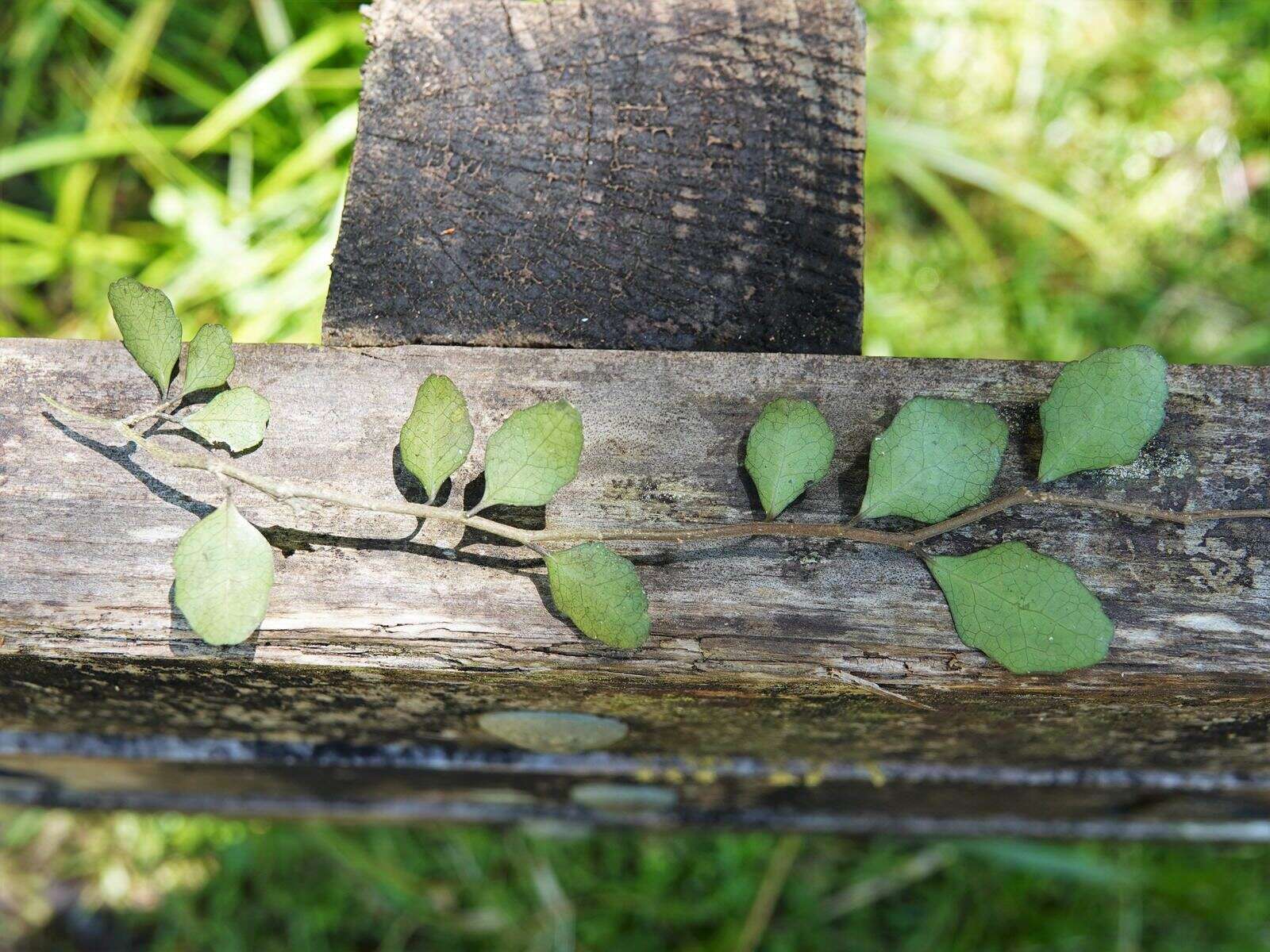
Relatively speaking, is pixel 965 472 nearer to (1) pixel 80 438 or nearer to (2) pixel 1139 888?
(1) pixel 80 438

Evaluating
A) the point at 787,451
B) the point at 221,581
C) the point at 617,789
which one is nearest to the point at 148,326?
the point at 221,581

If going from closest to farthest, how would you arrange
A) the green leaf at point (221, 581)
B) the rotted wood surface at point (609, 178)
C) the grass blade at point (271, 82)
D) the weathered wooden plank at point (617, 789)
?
the green leaf at point (221, 581) < the rotted wood surface at point (609, 178) < the weathered wooden plank at point (617, 789) < the grass blade at point (271, 82)

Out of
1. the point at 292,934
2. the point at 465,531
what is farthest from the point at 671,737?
the point at 292,934

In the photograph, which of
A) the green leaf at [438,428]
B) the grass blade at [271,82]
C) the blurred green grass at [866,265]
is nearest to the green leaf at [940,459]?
the green leaf at [438,428]

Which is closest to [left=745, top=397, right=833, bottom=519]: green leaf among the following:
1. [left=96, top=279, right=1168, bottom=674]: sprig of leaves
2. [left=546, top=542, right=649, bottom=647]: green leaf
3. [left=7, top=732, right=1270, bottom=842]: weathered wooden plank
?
[left=96, top=279, right=1168, bottom=674]: sprig of leaves

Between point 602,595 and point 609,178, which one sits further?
point 609,178

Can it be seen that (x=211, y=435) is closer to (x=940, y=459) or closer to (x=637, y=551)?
(x=637, y=551)

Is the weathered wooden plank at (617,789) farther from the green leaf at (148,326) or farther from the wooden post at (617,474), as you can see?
the green leaf at (148,326)
